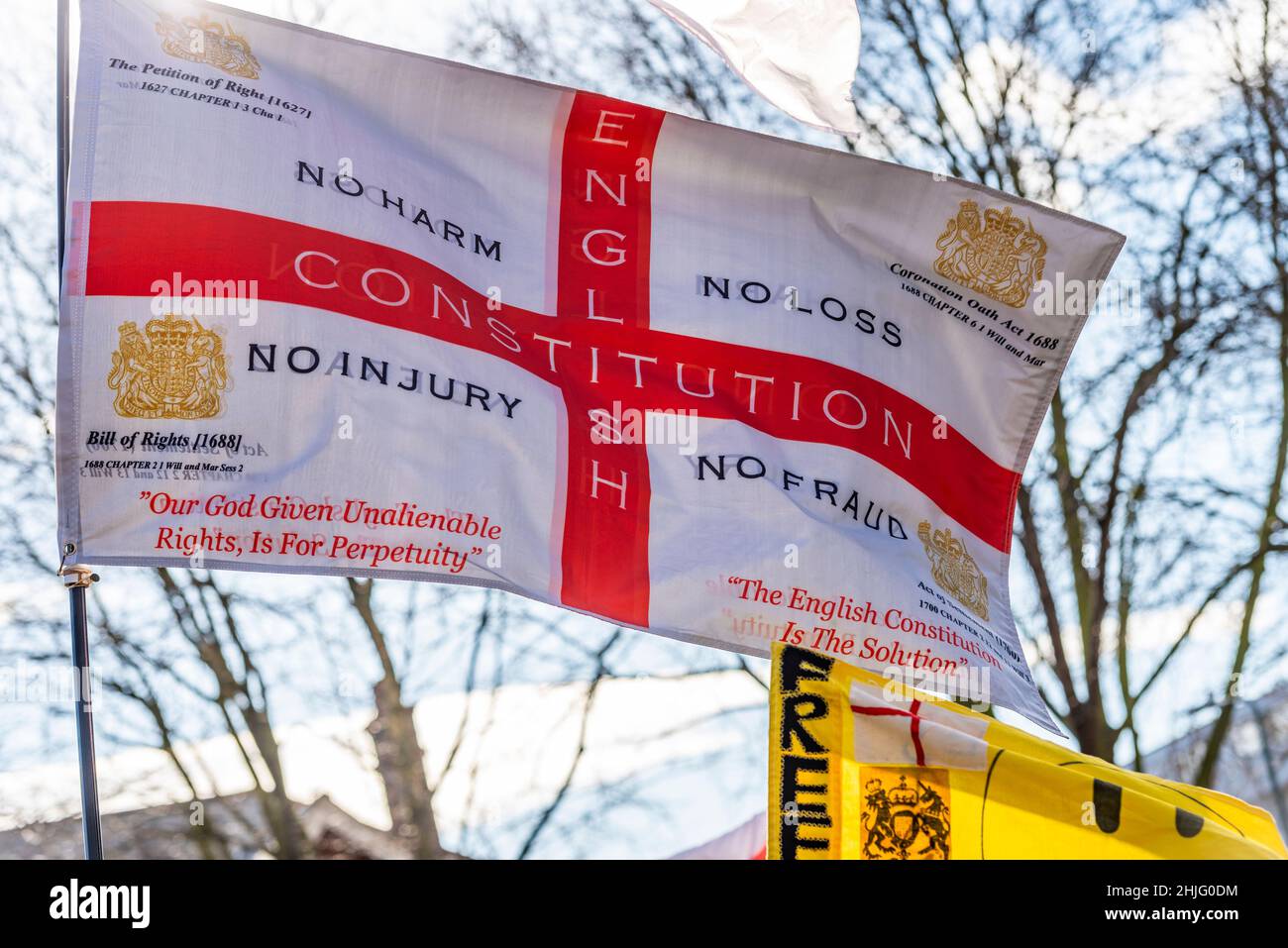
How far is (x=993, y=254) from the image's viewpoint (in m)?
5.03

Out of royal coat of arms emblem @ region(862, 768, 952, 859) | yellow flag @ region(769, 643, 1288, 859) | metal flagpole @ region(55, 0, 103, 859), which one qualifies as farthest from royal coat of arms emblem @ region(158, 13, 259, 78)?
royal coat of arms emblem @ region(862, 768, 952, 859)

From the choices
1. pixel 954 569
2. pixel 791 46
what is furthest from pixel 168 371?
pixel 954 569

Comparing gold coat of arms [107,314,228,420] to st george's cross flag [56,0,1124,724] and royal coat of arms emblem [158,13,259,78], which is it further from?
royal coat of arms emblem [158,13,259,78]

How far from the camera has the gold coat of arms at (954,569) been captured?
4895 millimetres

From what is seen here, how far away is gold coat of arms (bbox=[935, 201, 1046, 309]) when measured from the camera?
16.4 ft

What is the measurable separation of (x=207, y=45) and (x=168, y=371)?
1.04 meters

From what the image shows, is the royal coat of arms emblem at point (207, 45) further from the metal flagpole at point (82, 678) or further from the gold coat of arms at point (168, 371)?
the gold coat of arms at point (168, 371)

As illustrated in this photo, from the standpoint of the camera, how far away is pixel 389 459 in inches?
160

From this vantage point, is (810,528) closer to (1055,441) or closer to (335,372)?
(335,372)

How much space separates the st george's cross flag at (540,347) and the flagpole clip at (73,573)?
0.02 m

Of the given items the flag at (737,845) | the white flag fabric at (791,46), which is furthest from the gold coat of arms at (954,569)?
the flag at (737,845)

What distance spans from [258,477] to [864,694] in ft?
6.24

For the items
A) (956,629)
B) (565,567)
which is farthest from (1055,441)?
(565,567)
